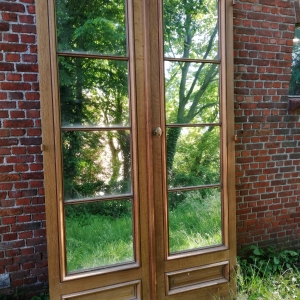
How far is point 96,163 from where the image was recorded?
7.00 ft

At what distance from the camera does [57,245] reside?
1996 mm

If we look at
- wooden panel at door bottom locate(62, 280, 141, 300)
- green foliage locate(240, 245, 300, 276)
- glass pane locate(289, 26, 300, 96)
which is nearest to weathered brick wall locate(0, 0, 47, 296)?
wooden panel at door bottom locate(62, 280, 141, 300)

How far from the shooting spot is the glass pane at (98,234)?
208 centimetres

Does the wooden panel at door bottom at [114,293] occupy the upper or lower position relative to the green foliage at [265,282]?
upper

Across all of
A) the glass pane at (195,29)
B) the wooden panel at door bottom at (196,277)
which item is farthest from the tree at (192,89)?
the wooden panel at door bottom at (196,277)

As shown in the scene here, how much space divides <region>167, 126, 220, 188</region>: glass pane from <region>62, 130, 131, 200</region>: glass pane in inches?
16.9

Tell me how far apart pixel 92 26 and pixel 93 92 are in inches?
20.5

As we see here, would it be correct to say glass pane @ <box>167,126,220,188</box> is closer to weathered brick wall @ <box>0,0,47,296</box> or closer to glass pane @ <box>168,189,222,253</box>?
glass pane @ <box>168,189,222,253</box>

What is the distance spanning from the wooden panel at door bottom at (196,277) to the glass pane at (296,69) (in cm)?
227

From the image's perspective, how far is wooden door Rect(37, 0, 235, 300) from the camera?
2.02 metres

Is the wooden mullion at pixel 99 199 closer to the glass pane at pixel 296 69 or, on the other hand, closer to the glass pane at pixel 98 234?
the glass pane at pixel 98 234

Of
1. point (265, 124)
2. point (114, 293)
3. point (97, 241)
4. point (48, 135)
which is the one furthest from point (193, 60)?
point (114, 293)

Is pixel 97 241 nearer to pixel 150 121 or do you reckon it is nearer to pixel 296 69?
pixel 150 121

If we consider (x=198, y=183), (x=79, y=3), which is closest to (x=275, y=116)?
(x=198, y=183)
